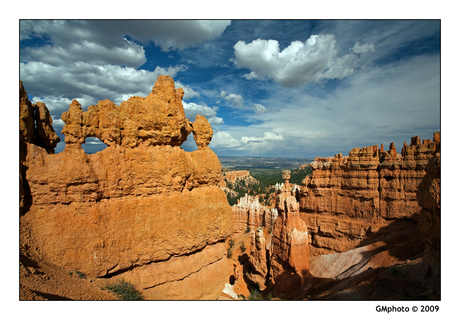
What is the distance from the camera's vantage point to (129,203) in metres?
9.62

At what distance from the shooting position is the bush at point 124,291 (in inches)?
334

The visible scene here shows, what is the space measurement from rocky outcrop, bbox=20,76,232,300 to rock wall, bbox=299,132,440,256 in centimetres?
2156

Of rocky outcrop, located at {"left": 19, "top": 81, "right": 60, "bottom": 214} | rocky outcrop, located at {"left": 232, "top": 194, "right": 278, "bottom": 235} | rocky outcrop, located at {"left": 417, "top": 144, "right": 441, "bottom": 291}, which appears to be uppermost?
rocky outcrop, located at {"left": 19, "top": 81, "right": 60, "bottom": 214}

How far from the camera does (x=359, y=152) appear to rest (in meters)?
27.6

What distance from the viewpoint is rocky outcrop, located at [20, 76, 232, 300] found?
8.43m

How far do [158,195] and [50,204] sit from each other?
4024mm

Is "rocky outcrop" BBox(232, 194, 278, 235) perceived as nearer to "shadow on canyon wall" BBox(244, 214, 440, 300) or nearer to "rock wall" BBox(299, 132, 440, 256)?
"rock wall" BBox(299, 132, 440, 256)

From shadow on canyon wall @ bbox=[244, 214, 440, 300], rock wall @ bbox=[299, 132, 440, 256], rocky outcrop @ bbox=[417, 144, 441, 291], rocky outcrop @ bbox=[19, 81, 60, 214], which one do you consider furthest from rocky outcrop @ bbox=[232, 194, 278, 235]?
rocky outcrop @ bbox=[19, 81, 60, 214]

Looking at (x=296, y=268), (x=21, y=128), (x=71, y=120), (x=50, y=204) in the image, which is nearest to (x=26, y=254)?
(x=50, y=204)

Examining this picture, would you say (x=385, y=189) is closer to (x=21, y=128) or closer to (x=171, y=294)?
(x=171, y=294)

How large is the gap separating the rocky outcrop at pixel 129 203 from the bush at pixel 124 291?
403 millimetres

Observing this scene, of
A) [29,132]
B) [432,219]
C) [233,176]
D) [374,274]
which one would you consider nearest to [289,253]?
[374,274]

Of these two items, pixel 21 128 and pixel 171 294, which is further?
pixel 171 294

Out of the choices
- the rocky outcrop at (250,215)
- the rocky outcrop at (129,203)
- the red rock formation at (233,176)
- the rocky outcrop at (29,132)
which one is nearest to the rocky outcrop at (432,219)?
the rocky outcrop at (129,203)
